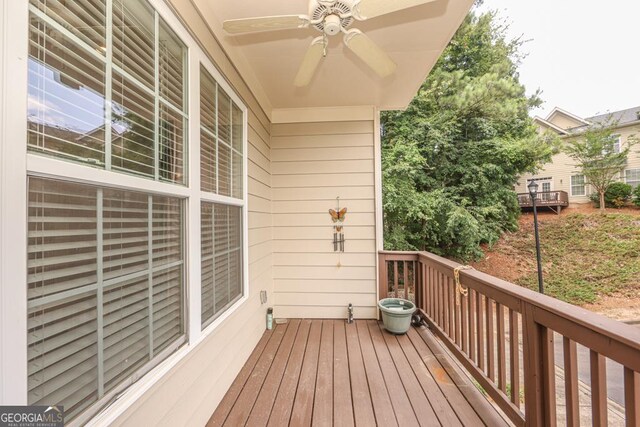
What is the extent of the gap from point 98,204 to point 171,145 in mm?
580

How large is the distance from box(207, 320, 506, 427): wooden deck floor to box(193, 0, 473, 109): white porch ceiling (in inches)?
104

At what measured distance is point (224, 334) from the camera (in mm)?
1990

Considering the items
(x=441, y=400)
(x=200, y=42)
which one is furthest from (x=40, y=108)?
(x=441, y=400)

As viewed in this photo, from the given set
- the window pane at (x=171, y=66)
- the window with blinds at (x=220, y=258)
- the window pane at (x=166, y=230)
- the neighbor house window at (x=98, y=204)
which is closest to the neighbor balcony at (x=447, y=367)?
the window with blinds at (x=220, y=258)

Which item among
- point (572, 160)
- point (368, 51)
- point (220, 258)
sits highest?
point (572, 160)

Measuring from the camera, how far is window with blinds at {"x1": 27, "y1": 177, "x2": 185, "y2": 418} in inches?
31.2

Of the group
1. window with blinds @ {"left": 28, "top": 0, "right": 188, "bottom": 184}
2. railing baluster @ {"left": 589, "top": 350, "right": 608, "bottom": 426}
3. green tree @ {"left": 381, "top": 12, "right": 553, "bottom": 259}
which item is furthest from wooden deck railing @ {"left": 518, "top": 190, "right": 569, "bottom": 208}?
window with blinds @ {"left": 28, "top": 0, "right": 188, "bottom": 184}

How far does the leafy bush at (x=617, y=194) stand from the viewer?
1070 centimetres

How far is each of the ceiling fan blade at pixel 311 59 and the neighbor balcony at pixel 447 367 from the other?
74.5 inches

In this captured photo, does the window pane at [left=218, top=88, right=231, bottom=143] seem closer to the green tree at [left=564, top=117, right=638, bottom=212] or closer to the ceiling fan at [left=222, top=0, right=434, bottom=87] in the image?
the ceiling fan at [left=222, top=0, right=434, bottom=87]

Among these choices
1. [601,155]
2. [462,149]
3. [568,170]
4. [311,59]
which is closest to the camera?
[311,59]

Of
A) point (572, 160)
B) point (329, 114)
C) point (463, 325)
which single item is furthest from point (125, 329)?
point (572, 160)

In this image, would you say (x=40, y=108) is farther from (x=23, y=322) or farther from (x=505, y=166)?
(x=505, y=166)

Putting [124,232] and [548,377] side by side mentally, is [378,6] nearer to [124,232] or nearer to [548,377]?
[124,232]
